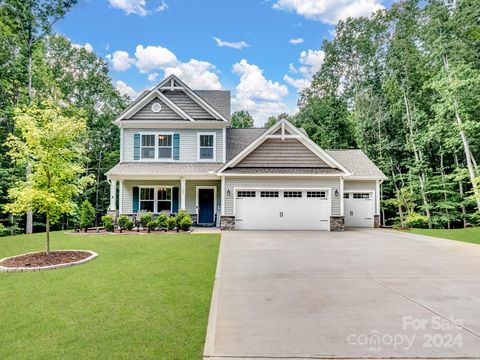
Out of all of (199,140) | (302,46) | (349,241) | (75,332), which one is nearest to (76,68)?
(199,140)

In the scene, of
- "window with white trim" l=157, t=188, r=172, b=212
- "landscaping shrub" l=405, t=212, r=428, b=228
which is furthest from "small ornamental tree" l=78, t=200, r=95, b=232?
"landscaping shrub" l=405, t=212, r=428, b=228

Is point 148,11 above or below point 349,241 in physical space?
above

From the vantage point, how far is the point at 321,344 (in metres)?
3.71

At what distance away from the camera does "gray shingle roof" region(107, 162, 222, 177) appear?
1658cm

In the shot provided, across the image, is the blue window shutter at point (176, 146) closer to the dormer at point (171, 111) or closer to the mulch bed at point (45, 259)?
the dormer at point (171, 111)

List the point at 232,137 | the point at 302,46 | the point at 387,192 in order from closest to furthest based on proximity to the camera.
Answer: the point at 232,137 → the point at 387,192 → the point at 302,46

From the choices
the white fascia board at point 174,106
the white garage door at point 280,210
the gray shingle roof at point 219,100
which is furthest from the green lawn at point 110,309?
the gray shingle roof at point 219,100

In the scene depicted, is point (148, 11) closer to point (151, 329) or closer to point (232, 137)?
point (232, 137)

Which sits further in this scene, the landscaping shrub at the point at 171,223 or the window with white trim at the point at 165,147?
the window with white trim at the point at 165,147

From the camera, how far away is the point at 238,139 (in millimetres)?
20188

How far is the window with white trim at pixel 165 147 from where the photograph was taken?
18.2 metres

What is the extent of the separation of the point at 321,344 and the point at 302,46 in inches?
1255

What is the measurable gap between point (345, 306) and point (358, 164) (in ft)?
52.3

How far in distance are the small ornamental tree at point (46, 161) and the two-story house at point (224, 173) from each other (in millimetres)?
7537
